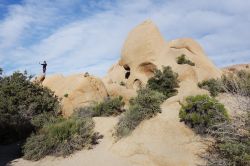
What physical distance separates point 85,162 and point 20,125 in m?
5.58

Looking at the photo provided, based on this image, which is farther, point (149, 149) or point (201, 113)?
point (201, 113)

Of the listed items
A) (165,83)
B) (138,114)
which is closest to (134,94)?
(165,83)

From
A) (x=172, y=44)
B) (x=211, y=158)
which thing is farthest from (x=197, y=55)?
(x=211, y=158)

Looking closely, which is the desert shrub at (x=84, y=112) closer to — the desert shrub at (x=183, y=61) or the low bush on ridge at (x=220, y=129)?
the low bush on ridge at (x=220, y=129)

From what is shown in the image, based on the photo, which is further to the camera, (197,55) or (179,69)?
(197,55)

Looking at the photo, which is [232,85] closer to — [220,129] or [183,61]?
[220,129]

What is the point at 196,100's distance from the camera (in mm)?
13070

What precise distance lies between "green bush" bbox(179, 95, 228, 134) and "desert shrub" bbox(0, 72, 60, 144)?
731 cm

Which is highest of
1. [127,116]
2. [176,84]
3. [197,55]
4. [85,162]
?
[197,55]

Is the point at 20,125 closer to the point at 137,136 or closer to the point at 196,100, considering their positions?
the point at 137,136

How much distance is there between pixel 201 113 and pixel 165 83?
30.3 feet

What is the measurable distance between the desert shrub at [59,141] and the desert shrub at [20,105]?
2426mm

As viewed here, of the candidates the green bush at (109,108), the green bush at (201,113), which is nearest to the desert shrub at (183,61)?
the green bush at (109,108)

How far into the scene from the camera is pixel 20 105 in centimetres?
1664
